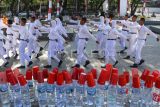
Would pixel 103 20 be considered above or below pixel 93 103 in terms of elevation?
above

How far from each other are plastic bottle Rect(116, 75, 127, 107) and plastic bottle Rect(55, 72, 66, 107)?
3.49ft

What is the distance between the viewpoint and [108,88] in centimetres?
711

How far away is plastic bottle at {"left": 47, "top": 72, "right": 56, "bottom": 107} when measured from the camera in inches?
277

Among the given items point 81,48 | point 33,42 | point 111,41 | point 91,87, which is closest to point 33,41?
point 33,42

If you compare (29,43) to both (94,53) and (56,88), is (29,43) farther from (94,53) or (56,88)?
(56,88)

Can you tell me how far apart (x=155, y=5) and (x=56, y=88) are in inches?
2630

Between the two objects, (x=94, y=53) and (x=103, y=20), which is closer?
(x=103, y=20)

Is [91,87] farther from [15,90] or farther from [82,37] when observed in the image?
[82,37]

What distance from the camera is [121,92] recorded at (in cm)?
709

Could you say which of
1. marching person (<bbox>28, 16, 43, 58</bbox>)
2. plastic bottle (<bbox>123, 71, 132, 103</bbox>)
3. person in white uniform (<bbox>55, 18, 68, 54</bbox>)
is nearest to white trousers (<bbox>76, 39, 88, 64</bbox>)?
person in white uniform (<bbox>55, 18, 68, 54</bbox>)

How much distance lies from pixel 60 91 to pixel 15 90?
2.85 ft

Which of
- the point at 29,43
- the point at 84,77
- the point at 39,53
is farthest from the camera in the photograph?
the point at 39,53

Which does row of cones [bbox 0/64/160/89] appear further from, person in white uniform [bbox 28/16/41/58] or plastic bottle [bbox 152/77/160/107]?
person in white uniform [bbox 28/16/41/58]

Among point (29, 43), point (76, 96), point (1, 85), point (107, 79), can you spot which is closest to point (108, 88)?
point (107, 79)
